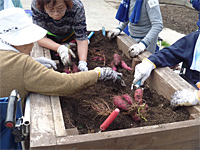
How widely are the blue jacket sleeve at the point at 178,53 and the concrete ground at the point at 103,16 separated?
3.57 m

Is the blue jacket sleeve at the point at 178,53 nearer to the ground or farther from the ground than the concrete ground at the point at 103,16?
farther from the ground

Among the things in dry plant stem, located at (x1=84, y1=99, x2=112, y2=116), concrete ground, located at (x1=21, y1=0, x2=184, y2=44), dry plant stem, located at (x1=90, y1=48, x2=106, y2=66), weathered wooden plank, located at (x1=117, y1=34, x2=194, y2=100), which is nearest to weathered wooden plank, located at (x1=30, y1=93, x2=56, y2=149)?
dry plant stem, located at (x1=84, y1=99, x2=112, y2=116)

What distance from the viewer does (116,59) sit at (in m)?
2.36

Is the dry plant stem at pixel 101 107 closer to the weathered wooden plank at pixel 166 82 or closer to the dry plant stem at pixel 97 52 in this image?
the weathered wooden plank at pixel 166 82

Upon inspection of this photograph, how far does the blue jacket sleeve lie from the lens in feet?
6.55

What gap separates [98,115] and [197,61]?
1.10 meters

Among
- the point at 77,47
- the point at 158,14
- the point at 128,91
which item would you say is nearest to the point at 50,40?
the point at 77,47

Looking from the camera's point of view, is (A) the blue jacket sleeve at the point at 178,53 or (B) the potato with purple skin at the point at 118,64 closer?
(A) the blue jacket sleeve at the point at 178,53

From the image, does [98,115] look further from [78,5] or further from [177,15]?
[177,15]

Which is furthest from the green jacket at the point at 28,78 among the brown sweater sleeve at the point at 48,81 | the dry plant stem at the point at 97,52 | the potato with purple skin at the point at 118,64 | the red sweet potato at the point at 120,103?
the dry plant stem at the point at 97,52

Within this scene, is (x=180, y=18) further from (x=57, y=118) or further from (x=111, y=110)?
(x=57, y=118)

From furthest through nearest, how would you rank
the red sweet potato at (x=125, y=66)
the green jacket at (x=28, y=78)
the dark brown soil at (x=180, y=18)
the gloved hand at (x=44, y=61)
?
the dark brown soil at (x=180, y=18) < the red sweet potato at (x=125, y=66) < the gloved hand at (x=44, y=61) < the green jacket at (x=28, y=78)

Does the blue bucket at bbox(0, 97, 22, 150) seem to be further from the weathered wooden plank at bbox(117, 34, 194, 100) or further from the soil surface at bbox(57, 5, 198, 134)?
the weathered wooden plank at bbox(117, 34, 194, 100)

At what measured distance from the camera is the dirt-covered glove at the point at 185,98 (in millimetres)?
1535
